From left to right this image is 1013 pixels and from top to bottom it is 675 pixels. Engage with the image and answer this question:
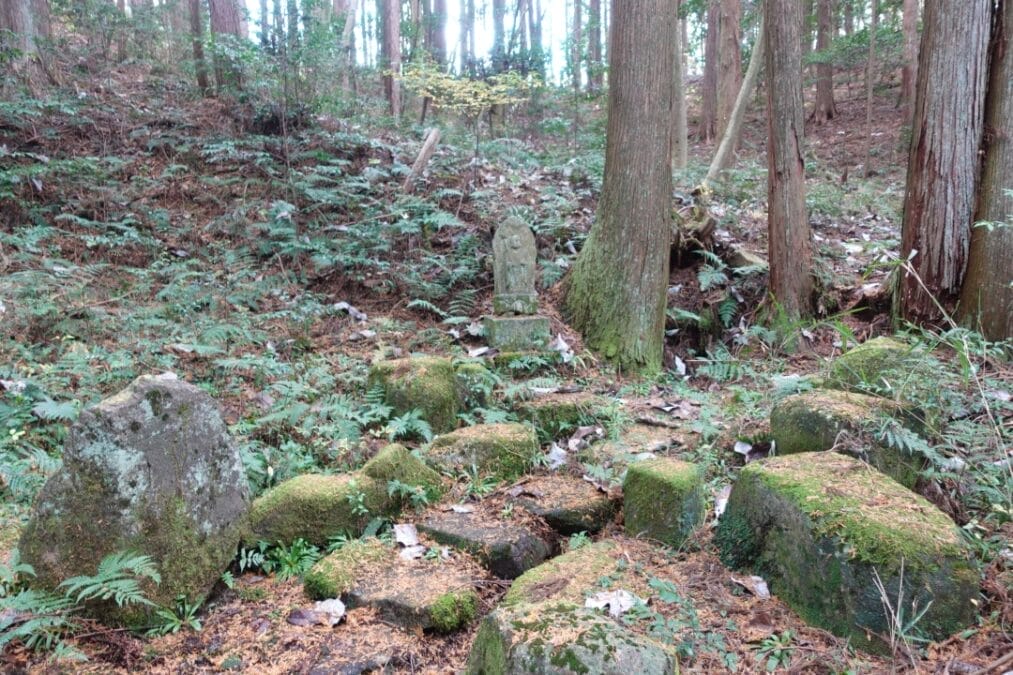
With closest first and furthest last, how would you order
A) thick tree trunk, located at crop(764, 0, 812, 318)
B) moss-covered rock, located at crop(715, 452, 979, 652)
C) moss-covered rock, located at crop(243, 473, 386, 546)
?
1. moss-covered rock, located at crop(715, 452, 979, 652)
2. moss-covered rock, located at crop(243, 473, 386, 546)
3. thick tree trunk, located at crop(764, 0, 812, 318)

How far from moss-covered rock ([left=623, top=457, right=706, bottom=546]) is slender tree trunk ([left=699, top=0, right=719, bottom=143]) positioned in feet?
48.6

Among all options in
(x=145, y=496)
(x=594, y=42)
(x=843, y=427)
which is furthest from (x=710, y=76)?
(x=145, y=496)

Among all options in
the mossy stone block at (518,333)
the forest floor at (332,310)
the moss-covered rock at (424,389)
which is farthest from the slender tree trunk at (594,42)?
A: the moss-covered rock at (424,389)

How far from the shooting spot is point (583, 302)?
641cm

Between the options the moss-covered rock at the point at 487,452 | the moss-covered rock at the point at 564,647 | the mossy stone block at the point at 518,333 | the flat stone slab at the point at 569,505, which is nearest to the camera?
the moss-covered rock at the point at 564,647

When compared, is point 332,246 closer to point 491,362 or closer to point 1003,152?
point 491,362

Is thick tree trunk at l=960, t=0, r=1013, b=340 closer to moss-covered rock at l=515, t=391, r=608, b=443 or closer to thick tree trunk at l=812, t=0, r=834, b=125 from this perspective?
moss-covered rock at l=515, t=391, r=608, b=443

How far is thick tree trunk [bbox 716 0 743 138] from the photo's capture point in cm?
1139

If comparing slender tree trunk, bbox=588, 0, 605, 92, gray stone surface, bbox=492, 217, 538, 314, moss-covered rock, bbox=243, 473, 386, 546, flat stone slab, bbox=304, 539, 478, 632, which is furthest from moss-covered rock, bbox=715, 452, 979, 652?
slender tree trunk, bbox=588, 0, 605, 92

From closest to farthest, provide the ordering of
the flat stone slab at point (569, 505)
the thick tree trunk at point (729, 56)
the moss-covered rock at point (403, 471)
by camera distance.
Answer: the flat stone slab at point (569, 505) → the moss-covered rock at point (403, 471) → the thick tree trunk at point (729, 56)

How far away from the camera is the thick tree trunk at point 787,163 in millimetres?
6293

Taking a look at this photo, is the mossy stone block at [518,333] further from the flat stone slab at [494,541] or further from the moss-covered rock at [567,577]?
Answer: the moss-covered rock at [567,577]

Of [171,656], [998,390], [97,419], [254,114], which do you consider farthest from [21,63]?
[998,390]

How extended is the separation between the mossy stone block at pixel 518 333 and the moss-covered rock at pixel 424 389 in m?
1.38
